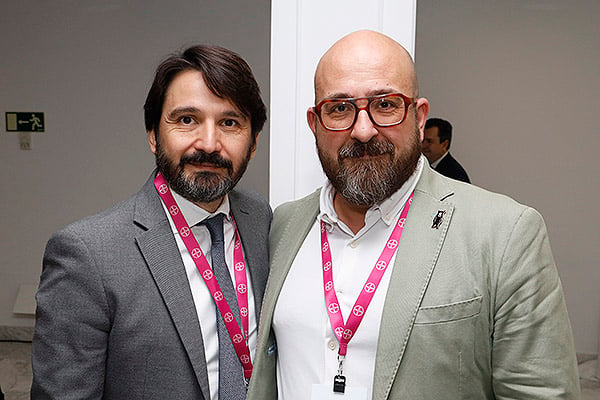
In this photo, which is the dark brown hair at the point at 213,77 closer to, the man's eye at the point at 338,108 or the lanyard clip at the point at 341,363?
the man's eye at the point at 338,108

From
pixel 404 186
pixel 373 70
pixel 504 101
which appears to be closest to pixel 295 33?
pixel 373 70

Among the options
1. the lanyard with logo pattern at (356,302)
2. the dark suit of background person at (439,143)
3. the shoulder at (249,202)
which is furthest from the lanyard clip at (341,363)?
the dark suit of background person at (439,143)

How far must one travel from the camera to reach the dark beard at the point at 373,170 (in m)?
1.47

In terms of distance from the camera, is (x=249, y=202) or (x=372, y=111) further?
(x=249, y=202)

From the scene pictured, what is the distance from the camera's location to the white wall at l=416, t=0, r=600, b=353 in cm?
473

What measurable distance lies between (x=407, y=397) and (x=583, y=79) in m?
4.21

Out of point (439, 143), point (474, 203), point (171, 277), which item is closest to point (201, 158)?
point (171, 277)

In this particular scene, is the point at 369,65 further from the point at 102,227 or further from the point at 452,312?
the point at 102,227

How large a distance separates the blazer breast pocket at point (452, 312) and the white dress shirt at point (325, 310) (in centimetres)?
13

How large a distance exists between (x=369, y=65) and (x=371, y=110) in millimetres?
117

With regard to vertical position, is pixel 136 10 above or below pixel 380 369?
above

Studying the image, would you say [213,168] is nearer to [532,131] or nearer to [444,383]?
[444,383]

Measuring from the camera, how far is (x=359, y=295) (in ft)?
4.72

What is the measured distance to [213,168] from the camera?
5.06 ft
